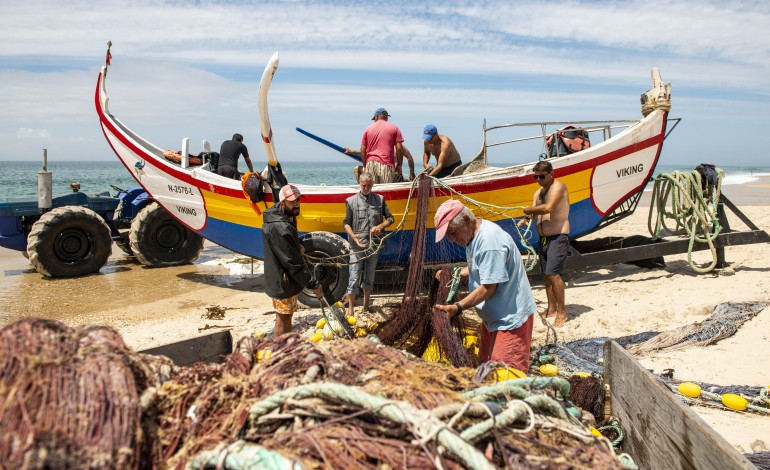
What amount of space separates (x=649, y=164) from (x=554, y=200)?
3.08 meters

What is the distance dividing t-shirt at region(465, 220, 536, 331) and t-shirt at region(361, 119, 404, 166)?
4.20m

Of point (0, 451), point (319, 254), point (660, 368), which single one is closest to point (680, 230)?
point (660, 368)

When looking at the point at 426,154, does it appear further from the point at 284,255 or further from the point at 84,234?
the point at 84,234

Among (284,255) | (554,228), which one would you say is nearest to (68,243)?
(284,255)

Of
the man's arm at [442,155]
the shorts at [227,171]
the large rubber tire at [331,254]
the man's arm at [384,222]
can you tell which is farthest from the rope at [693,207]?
the shorts at [227,171]

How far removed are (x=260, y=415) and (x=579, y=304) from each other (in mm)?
5974

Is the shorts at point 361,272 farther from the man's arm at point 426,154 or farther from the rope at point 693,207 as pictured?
the rope at point 693,207

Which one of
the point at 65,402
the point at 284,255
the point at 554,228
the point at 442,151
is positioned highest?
the point at 442,151

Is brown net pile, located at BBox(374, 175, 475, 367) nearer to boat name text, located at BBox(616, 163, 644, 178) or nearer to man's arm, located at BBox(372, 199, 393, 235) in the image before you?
man's arm, located at BBox(372, 199, 393, 235)

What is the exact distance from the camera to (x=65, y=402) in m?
1.77

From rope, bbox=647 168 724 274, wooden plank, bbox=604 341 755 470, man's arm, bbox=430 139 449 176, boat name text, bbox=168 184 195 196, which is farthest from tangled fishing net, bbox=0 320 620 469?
rope, bbox=647 168 724 274

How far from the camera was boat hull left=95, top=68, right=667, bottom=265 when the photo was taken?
7441 mm

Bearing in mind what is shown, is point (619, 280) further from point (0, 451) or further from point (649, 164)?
point (0, 451)

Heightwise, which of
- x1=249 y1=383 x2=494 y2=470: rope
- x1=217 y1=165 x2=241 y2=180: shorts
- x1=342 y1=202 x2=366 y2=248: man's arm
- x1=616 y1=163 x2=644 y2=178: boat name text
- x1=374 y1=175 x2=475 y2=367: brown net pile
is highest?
x1=616 y1=163 x2=644 y2=178: boat name text
